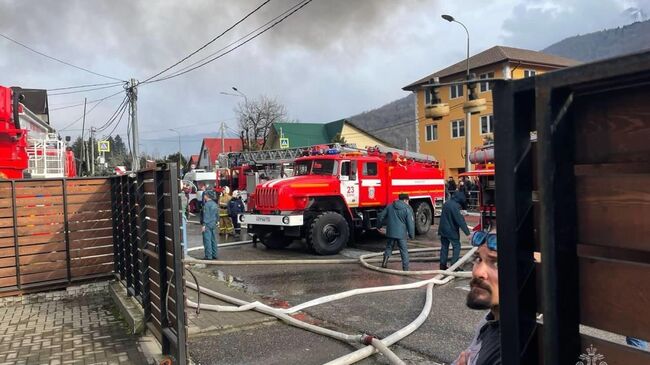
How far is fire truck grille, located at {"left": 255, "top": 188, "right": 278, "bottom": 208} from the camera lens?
12062 millimetres

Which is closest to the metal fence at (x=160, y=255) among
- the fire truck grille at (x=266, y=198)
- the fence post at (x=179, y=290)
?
the fence post at (x=179, y=290)

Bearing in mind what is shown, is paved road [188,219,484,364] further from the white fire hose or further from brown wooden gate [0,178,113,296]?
brown wooden gate [0,178,113,296]

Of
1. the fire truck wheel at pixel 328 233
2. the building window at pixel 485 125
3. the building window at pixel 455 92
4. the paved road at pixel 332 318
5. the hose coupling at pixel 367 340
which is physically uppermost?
the building window at pixel 455 92

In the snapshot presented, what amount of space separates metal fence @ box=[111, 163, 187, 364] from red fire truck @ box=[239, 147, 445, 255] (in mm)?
5517

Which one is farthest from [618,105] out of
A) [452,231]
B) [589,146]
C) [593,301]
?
[452,231]

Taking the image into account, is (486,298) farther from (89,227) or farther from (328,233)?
(328,233)

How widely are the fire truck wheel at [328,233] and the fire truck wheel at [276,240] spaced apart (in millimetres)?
1617

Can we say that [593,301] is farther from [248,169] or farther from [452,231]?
[248,169]

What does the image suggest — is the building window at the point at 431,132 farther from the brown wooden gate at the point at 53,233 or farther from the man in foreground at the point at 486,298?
the man in foreground at the point at 486,298

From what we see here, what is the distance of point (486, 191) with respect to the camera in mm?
11328

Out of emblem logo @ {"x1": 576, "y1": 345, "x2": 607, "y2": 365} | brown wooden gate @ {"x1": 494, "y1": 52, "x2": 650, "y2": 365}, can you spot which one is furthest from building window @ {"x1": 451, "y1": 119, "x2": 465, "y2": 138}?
emblem logo @ {"x1": 576, "y1": 345, "x2": 607, "y2": 365}

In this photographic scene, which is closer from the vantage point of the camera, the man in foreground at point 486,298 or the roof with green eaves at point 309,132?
the man in foreground at point 486,298

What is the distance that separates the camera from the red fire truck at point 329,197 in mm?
11938

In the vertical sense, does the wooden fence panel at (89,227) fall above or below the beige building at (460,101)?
below
